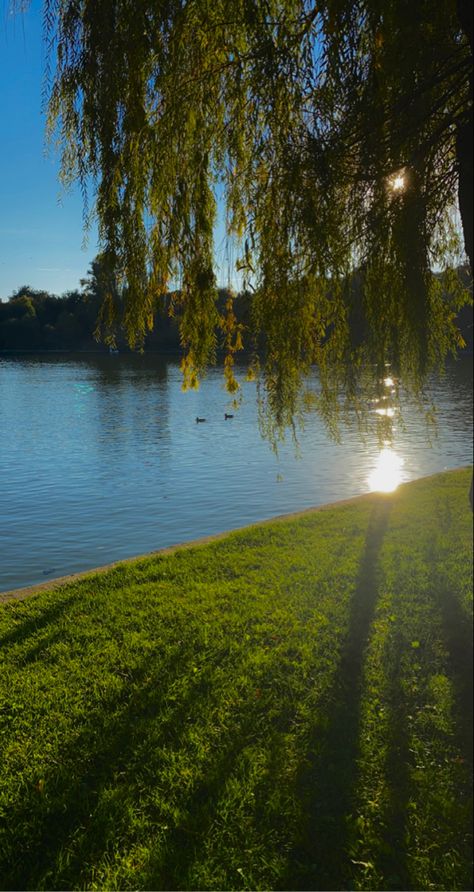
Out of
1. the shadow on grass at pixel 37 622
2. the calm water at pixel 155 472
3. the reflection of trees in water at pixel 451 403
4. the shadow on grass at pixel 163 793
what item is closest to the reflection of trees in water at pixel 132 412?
the calm water at pixel 155 472

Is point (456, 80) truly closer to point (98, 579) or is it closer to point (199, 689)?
point (199, 689)

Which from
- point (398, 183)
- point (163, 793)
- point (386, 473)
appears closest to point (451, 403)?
point (386, 473)

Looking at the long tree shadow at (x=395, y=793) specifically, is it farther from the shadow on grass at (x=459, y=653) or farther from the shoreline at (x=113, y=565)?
the shoreline at (x=113, y=565)

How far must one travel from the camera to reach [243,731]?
14.6ft

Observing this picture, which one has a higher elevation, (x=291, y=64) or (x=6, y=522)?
(x=291, y=64)

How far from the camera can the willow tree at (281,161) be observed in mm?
4348

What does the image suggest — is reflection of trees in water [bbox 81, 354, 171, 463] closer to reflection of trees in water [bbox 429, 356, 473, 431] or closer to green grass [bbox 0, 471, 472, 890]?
reflection of trees in water [bbox 429, 356, 473, 431]

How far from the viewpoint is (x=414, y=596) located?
21.7ft

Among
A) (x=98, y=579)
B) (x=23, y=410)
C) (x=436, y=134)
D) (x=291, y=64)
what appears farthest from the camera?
(x=23, y=410)

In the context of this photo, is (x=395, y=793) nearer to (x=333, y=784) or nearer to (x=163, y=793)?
(x=333, y=784)

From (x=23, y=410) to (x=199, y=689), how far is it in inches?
1270

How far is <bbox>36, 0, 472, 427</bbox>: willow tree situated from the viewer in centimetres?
435

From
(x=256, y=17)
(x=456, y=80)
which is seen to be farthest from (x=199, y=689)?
(x=256, y=17)

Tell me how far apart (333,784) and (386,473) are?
575 inches
